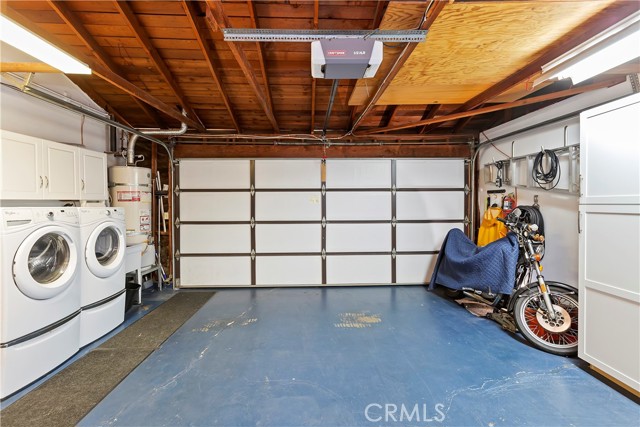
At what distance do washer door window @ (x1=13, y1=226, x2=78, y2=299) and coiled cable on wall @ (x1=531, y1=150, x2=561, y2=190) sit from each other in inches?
208

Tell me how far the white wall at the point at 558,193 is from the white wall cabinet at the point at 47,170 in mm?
5711

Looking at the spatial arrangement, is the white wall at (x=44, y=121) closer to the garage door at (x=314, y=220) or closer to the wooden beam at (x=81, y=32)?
the wooden beam at (x=81, y=32)

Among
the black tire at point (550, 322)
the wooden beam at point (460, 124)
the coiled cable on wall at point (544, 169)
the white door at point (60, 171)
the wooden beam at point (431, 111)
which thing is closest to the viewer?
the black tire at point (550, 322)

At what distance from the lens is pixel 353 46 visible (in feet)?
6.40

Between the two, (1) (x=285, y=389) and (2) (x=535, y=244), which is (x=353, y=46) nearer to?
(1) (x=285, y=389)

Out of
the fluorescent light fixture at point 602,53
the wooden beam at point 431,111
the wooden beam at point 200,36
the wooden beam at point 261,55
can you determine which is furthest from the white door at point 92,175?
the fluorescent light fixture at point 602,53

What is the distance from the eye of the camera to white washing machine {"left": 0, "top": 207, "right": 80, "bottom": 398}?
1968 mm

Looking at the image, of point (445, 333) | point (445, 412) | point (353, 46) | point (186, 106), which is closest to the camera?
point (445, 412)

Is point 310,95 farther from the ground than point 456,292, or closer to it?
farther from the ground

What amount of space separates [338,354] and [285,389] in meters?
0.66

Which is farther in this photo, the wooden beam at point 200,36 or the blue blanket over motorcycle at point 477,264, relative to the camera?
the blue blanket over motorcycle at point 477,264

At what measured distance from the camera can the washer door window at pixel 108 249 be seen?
110 inches

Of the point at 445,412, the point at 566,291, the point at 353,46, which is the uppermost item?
the point at 353,46

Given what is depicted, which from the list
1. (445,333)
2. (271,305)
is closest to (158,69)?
(271,305)
